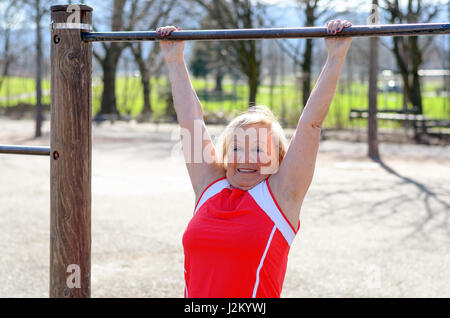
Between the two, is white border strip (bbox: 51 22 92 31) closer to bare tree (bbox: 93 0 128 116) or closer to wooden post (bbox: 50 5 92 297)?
wooden post (bbox: 50 5 92 297)

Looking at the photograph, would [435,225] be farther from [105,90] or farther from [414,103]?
[105,90]

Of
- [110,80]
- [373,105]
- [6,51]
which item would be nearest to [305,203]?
[373,105]

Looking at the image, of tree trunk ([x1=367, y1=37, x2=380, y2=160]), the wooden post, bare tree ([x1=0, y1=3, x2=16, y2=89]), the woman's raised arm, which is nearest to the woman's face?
the woman's raised arm

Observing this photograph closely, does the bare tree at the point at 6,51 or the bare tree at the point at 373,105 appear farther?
the bare tree at the point at 6,51

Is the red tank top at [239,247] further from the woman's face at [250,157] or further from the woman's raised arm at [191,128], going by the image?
the woman's raised arm at [191,128]

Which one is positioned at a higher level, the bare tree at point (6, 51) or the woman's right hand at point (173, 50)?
Result: the bare tree at point (6, 51)

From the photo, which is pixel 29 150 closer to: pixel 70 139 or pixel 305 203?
pixel 70 139

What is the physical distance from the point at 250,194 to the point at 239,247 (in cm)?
19

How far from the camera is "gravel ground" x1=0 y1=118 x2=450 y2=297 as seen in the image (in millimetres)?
4582

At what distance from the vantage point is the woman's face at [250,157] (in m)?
2.10

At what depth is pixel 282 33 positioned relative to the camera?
2.25 meters

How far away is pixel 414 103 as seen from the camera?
670 inches

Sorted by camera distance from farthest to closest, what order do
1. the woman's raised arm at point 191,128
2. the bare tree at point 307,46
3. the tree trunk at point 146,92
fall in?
the tree trunk at point 146,92
the bare tree at point 307,46
the woman's raised arm at point 191,128

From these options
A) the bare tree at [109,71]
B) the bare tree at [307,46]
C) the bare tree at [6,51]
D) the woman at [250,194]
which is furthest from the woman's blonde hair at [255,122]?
the bare tree at [6,51]
